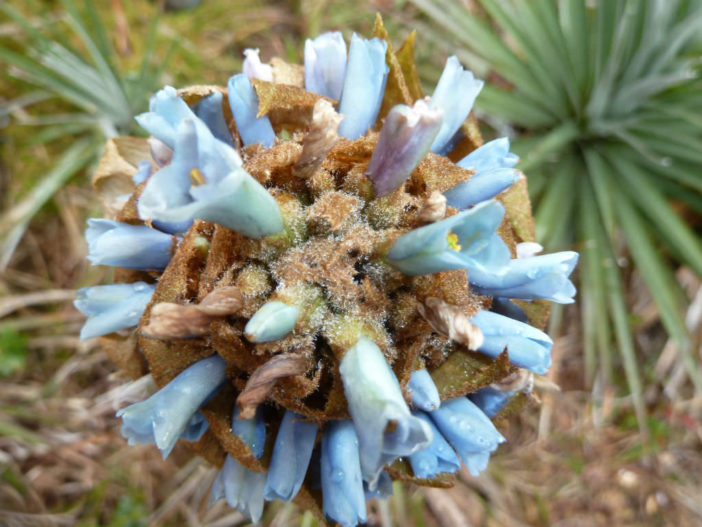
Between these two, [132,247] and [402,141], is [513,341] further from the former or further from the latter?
[132,247]

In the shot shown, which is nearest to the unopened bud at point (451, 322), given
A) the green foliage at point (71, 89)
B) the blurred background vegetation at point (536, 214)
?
the blurred background vegetation at point (536, 214)

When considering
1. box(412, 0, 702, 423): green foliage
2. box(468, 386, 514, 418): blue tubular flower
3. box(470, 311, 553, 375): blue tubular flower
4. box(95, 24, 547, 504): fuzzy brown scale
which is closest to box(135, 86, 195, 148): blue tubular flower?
box(95, 24, 547, 504): fuzzy brown scale

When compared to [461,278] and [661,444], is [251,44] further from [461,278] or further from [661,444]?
[661,444]

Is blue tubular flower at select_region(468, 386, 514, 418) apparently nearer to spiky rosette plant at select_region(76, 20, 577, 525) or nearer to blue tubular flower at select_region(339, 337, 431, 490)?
spiky rosette plant at select_region(76, 20, 577, 525)

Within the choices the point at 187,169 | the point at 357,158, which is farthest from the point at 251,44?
the point at 187,169

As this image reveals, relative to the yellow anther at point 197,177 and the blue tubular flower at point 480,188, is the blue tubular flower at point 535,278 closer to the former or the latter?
the blue tubular flower at point 480,188

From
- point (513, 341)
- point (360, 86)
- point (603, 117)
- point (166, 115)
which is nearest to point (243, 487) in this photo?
point (513, 341)
